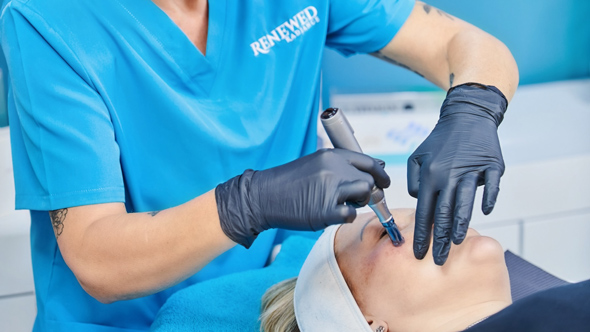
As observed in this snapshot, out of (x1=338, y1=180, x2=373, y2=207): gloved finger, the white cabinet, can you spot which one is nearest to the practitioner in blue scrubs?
(x1=338, y1=180, x2=373, y2=207): gloved finger

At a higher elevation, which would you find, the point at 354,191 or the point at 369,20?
the point at 369,20

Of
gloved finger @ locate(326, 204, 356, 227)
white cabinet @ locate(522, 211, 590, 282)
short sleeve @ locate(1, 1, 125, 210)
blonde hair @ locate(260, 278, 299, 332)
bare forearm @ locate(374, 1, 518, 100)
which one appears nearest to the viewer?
gloved finger @ locate(326, 204, 356, 227)

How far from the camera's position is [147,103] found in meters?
1.14

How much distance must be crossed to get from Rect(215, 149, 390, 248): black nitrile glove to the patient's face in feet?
0.71

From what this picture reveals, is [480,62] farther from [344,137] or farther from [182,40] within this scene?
[182,40]

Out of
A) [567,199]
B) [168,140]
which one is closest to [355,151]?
[168,140]

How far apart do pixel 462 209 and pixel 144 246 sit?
508 millimetres

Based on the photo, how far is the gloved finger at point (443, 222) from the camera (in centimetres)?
97

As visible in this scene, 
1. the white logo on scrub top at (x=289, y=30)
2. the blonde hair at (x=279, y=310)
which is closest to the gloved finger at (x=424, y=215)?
the blonde hair at (x=279, y=310)

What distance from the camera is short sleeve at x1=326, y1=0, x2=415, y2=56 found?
1332 mm

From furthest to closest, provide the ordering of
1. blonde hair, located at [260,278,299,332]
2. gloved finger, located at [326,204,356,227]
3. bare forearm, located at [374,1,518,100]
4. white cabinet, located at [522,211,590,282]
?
white cabinet, located at [522,211,590,282], bare forearm, located at [374,1,518,100], blonde hair, located at [260,278,299,332], gloved finger, located at [326,204,356,227]

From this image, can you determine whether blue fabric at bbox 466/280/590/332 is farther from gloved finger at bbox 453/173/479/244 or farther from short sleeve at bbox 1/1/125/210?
short sleeve at bbox 1/1/125/210

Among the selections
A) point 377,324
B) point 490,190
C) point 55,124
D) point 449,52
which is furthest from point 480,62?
point 55,124

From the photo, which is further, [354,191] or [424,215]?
[424,215]
